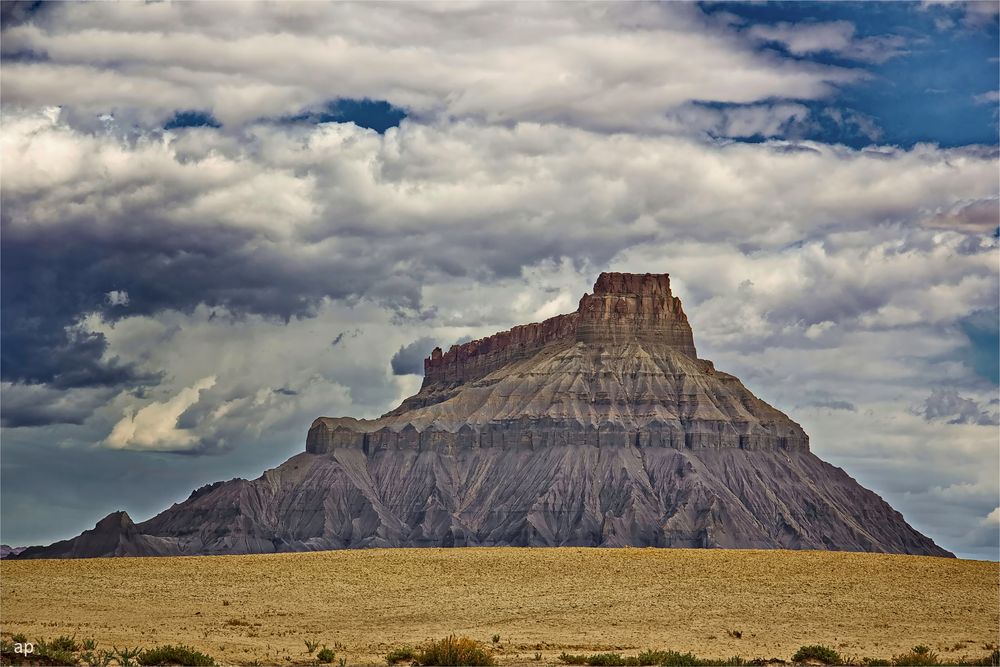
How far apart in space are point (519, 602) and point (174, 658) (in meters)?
20.6

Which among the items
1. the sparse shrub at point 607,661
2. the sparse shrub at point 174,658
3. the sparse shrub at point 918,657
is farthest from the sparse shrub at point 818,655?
the sparse shrub at point 174,658

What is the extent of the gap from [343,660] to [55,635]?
459 inches

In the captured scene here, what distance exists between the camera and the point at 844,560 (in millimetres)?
73562

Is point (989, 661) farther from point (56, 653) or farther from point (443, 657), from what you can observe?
point (56, 653)

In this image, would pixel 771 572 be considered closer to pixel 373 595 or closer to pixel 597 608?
pixel 597 608

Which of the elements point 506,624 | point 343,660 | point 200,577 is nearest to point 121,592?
point 200,577

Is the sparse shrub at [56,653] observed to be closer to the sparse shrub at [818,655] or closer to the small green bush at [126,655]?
the small green bush at [126,655]

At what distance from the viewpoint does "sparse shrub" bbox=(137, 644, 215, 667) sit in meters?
43.9

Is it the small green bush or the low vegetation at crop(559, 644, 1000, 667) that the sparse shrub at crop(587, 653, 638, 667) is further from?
the small green bush

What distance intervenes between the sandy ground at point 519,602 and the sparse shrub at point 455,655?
5.57ft

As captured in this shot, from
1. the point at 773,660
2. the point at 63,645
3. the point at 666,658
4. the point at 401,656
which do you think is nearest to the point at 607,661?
the point at 666,658

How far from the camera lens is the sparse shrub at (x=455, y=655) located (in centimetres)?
4494

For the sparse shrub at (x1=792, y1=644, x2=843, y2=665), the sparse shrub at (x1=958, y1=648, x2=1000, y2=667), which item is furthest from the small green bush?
the sparse shrub at (x1=958, y1=648, x2=1000, y2=667)

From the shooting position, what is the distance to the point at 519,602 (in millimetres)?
61875
